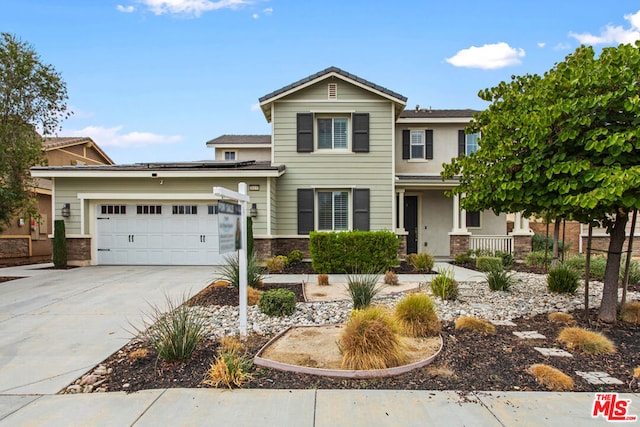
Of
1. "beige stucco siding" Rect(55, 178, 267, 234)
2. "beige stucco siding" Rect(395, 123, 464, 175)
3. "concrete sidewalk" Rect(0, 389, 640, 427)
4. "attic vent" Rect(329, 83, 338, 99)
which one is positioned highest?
"attic vent" Rect(329, 83, 338, 99)

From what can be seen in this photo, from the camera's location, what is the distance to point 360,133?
1322 cm

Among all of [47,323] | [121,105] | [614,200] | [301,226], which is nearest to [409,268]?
[301,226]

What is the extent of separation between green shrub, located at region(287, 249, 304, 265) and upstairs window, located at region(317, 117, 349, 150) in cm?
387

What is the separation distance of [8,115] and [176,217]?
561 centimetres

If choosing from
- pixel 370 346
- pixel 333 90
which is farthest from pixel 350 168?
pixel 370 346

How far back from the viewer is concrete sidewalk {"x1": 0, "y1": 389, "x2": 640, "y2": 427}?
2.93 metres

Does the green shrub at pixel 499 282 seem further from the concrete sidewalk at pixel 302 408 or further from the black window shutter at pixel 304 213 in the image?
the black window shutter at pixel 304 213

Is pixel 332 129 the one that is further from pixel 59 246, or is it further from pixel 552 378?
pixel 552 378

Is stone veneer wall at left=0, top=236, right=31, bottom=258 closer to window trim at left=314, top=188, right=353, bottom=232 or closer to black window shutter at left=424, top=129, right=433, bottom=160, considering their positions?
window trim at left=314, top=188, right=353, bottom=232

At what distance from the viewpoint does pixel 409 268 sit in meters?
11.6

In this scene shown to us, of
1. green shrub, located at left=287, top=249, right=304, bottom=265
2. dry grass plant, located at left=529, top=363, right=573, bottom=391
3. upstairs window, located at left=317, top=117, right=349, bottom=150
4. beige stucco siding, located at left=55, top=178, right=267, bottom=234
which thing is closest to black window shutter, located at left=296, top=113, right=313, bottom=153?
upstairs window, located at left=317, top=117, right=349, bottom=150

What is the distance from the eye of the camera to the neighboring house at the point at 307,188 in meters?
12.3

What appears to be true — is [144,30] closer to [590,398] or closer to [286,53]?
[286,53]

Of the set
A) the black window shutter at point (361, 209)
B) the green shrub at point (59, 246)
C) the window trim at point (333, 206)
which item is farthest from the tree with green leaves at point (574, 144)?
the green shrub at point (59, 246)
